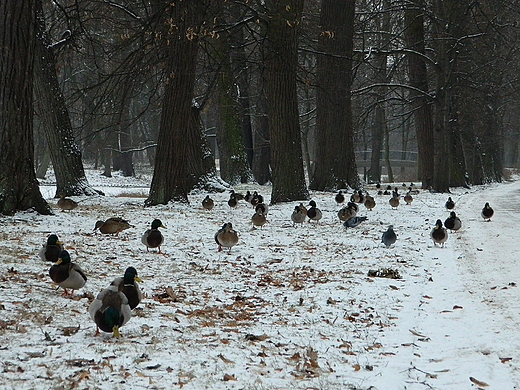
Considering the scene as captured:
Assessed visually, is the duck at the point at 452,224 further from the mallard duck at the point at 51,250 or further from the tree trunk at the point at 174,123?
the mallard duck at the point at 51,250

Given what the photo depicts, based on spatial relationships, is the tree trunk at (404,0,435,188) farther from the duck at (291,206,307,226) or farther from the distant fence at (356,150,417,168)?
the distant fence at (356,150,417,168)

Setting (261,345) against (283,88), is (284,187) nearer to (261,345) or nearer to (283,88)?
(283,88)

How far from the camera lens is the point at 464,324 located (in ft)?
19.8

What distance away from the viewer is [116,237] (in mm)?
10992

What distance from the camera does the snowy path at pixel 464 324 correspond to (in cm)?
472

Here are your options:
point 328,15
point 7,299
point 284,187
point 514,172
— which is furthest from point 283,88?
point 514,172

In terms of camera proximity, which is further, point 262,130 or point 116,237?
point 262,130

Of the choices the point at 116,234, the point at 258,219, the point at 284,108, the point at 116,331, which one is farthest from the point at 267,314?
the point at 284,108

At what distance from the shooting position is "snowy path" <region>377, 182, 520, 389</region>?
4.72 metres

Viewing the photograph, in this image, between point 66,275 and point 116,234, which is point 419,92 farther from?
point 66,275

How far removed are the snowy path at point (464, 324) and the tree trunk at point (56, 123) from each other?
1207 cm

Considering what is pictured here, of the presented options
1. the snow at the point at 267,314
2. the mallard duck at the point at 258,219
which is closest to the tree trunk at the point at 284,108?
the mallard duck at the point at 258,219

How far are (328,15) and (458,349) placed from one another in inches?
742

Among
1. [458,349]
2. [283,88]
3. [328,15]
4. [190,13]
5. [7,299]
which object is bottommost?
[458,349]
